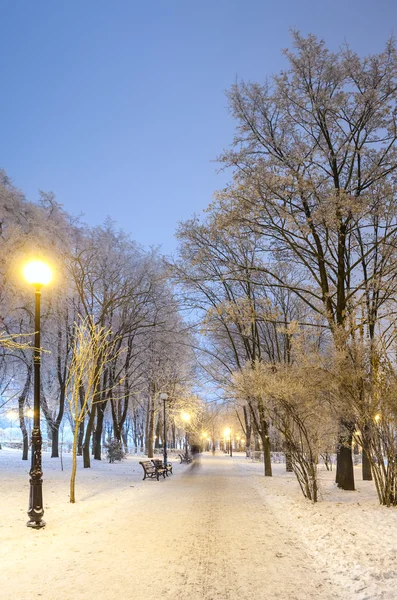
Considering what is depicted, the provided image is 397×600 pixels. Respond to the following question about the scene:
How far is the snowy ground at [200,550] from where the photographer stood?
491 cm

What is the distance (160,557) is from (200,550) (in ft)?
2.37

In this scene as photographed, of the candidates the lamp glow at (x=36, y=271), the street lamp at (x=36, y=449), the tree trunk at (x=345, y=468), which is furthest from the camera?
the tree trunk at (x=345, y=468)

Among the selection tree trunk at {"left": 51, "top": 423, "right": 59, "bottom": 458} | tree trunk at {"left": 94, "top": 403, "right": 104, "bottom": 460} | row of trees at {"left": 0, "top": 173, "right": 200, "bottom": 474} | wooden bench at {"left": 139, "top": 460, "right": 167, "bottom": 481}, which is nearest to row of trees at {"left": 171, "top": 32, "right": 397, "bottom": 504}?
row of trees at {"left": 0, "top": 173, "right": 200, "bottom": 474}

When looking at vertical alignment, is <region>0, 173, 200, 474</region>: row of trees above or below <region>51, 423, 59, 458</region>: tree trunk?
above

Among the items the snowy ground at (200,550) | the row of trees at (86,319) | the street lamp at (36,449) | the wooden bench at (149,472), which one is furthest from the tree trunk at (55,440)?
the street lamp at (36,449)

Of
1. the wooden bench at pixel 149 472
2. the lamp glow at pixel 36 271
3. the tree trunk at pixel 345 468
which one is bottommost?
the wooden bench at pixel 149 472

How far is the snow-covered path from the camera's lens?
4.88 m

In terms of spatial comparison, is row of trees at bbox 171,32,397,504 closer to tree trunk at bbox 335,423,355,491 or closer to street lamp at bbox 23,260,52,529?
tree trunk at bbox 335,423,355,491

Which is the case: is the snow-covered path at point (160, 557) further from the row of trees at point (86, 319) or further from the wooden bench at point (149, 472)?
the wooden bench at point (149, 472)

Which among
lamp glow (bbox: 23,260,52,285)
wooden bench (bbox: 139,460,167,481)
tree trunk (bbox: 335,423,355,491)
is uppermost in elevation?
lamp glow (bbox: 23,260,52,285)

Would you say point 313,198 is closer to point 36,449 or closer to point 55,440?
point 36,449

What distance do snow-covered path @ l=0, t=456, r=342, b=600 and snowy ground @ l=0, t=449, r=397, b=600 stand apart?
0.02 meters

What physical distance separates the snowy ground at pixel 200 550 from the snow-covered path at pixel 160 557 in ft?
0.06

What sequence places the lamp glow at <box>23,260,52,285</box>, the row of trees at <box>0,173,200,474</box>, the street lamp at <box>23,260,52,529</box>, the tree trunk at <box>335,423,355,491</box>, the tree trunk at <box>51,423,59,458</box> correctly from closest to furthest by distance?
1. the street lamp at <box>23,260,52,529</box>
2. the lamp glow at <box>23,260,52,285</box>
3. the tree trunk at <box>335,423,355,491</box>
4. the row of trees at <box>0,173,200,474</box>
5. the tree trunk at <box>51,423,59,458</box>
